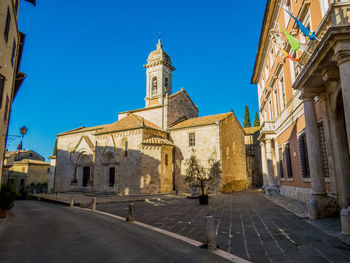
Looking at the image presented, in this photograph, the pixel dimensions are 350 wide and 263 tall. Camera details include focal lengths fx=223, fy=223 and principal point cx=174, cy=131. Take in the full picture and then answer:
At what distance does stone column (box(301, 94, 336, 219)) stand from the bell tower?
73.5ft

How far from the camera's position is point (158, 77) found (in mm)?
30344

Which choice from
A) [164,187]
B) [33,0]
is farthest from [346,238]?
[164,187]

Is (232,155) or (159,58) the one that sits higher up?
(159,58)

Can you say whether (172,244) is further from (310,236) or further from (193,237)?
(310,236)

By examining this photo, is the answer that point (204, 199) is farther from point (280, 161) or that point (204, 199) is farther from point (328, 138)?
point (328, 138)

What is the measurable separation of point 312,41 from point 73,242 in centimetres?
980

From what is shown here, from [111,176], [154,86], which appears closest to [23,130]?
[111,176]

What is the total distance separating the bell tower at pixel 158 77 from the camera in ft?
98.5

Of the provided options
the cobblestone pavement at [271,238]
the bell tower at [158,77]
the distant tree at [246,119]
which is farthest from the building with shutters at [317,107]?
the distant tree at [246,119]

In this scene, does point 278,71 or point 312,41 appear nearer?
point 312,41

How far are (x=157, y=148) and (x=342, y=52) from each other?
18474 mm

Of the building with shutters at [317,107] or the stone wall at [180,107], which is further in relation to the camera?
the stone wall at [180,107]

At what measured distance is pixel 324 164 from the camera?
360 inches

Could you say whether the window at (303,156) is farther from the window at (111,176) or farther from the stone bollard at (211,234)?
the window at (111,176)
